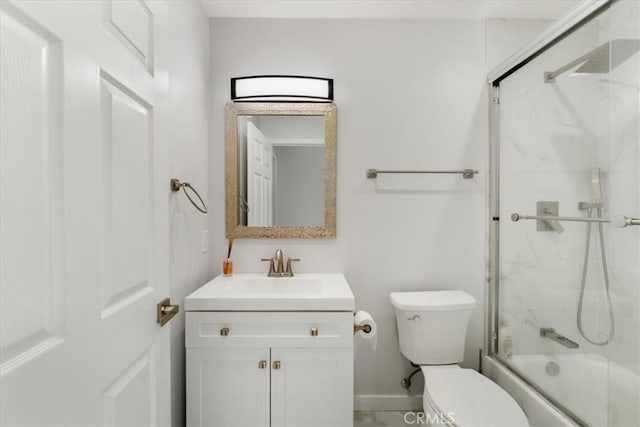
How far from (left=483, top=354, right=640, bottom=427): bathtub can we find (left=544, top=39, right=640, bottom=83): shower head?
3.53 ft

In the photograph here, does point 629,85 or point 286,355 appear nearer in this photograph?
point 629,85

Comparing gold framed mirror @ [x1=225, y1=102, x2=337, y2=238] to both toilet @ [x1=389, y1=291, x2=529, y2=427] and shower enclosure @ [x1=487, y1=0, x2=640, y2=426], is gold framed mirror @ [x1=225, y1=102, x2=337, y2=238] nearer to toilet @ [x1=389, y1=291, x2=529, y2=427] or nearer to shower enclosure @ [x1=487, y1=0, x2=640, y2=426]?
toilet @ [x1=389, y1=291, x2=529, y2=427]

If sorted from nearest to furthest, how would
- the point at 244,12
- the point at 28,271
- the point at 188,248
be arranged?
the point at 28,271 < the point at 188,248 < the point at 244,12

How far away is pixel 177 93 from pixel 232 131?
0.47m

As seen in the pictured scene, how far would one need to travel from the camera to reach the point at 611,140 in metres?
1.21

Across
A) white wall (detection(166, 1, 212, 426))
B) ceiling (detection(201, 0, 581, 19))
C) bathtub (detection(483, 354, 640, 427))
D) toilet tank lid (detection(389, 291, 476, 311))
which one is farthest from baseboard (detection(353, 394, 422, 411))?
ceiling (detection(201, 0, 581, 19))

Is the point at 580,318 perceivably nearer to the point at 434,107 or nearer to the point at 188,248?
the point at 434,107

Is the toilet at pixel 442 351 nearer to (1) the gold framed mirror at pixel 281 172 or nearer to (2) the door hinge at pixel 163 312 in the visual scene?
(1) the gold framed mirror at pixel 281 172

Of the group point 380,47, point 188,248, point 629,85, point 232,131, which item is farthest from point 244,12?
point 629,85

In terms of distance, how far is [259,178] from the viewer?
191 centimetres

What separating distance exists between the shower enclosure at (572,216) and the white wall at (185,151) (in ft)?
5.28

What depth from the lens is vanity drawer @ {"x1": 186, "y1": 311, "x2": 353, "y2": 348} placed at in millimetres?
1403

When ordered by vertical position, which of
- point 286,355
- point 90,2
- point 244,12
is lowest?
point 286,355

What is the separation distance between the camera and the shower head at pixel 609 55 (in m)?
1.12
